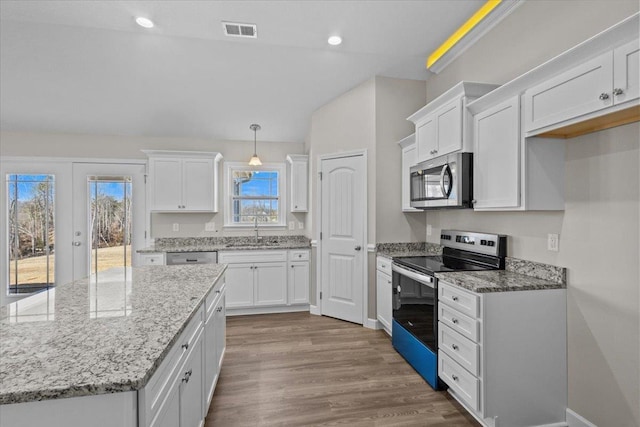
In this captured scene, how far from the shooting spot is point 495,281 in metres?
2.02

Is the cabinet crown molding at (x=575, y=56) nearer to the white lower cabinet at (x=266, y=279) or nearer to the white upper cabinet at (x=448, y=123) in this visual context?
the white upper cabinet at (x=448, y=123)

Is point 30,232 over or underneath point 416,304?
over

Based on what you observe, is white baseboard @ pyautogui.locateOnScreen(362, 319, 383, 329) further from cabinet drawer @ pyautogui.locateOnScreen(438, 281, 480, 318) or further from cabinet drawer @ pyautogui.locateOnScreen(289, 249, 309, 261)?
cabinet drawer @ pyautogui.locateOnScreen(438, 281, 480, 318)

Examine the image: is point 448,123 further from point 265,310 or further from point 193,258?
point 193,258

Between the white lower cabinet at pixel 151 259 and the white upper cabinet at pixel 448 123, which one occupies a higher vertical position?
the white upper cabinet at pixel 448 123

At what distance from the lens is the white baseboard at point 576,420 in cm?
182

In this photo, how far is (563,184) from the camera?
1955 millimetres

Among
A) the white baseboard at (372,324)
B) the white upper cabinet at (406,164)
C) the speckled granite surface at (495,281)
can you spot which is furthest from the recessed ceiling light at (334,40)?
the white baseboard at (372,324)

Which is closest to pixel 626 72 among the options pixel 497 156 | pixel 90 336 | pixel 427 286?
pixel 497 156

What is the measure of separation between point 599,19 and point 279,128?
11.8ft

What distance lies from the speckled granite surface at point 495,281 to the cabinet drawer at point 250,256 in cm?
245

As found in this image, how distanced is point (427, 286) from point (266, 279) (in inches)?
94.8

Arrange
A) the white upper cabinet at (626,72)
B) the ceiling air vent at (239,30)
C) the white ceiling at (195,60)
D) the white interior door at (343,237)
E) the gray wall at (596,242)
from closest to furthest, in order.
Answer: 1. the white upper cabinet at (626,72)
2. the gray wall at (596,242)
3. the white ceiling at (195,60)
4. the ceiling air vent at (239,30)
5. the white interior door at (343,237)

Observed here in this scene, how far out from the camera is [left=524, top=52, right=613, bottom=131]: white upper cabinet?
144 centimetres
